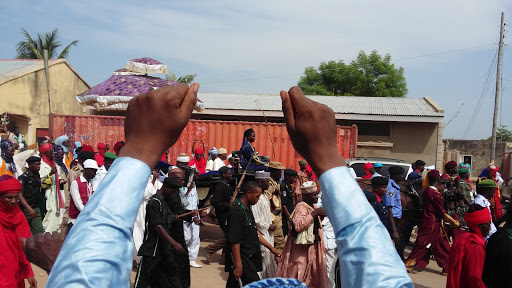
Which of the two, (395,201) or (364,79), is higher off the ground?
(364,79)

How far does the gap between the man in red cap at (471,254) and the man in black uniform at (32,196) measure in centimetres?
508

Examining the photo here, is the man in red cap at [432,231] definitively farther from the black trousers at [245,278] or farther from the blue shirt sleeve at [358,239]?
the blue shirt sleeve at [358,239]

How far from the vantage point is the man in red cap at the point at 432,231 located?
809 cm

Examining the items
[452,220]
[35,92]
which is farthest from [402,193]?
[35,92]

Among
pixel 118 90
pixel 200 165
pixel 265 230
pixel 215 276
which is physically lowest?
pixel 215 276

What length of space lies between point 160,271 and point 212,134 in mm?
9033

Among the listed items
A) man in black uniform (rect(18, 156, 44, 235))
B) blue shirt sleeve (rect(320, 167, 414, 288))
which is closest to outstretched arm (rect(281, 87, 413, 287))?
blue shirt sleeve (rect(320, 167, 414, 288))

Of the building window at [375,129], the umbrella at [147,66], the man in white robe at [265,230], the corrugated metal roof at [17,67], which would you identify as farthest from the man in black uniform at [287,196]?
the corrugated metal roof at [17,67]

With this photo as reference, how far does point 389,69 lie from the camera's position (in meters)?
33.9

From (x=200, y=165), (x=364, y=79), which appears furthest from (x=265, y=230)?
(x=364, y=79)

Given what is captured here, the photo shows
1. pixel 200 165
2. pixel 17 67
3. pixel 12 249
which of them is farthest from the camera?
pixel 17 67

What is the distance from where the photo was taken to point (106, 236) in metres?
0.82

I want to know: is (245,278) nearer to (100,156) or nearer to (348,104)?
(100,156)

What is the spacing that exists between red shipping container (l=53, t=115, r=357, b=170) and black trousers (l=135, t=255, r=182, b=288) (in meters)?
8.55
